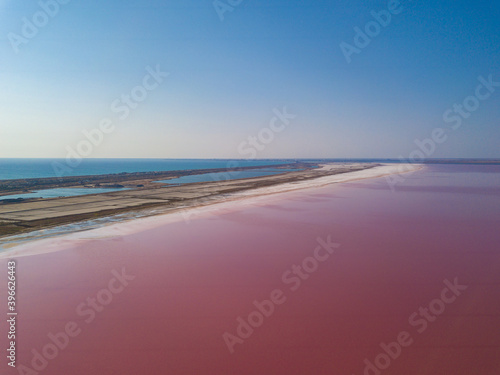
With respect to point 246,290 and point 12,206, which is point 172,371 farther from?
point 12,206

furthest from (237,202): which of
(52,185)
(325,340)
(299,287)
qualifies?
(52,185)
